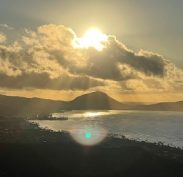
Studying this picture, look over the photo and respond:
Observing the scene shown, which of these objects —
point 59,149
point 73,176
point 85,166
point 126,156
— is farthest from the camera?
point 59,149

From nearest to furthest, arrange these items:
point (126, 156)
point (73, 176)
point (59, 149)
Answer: point (73, 176) → point (126, 156) → point (59, 149)

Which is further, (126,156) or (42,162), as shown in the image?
(126,156)

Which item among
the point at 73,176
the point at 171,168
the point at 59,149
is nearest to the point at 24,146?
the point at 59,149

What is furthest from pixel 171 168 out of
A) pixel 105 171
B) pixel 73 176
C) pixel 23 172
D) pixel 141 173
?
pixel 23 172

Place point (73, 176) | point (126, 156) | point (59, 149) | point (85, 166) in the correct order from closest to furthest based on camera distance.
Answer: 1. point (73, 176)
2. point (85, 166)
3. point (126, 156)
4. point (59, 149)

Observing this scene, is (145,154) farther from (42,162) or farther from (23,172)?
(23,172)

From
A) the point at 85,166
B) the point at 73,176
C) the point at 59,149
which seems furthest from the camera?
the point at 59,149

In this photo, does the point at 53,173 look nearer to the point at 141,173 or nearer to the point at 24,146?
the point at 141,173

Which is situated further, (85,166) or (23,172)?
(85,166)

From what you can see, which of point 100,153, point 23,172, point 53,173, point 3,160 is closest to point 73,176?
point 53,173
